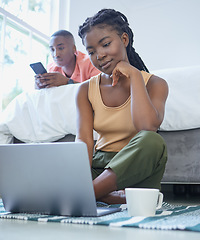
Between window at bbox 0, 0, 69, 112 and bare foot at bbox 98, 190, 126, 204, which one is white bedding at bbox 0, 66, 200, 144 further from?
window at bbox 0, 0, 69, 112

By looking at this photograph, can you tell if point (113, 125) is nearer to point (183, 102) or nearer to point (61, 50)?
point (183, 102)

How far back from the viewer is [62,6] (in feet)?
12.5

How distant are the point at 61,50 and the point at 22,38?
41.2 inches

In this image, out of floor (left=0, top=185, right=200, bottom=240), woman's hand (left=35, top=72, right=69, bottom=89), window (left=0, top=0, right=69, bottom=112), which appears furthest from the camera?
window (left=0, top=0, right=69, bottom=112)

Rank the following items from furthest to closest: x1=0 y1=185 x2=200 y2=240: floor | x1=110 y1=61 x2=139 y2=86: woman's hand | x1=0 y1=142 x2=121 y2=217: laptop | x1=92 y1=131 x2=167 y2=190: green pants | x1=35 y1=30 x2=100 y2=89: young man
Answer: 1. x1=35 y1=30 x2=100 y2=89: young man
2. x1=110 y1=61 x2=139 y2=86: woman's hand
3. x1=92 y1=131 x2=167 y2=190: green pants
4. x1=0 y1=142 x2=121 y2=217: laptop
5. x1=0 y1=185 x2=200 y2=240: floor

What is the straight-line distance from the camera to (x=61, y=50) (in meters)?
2.41

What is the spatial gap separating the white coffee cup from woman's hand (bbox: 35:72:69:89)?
1.23 metres

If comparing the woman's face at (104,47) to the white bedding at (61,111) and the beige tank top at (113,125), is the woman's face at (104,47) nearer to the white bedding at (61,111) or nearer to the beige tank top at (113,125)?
the beige tank top at (113,125)

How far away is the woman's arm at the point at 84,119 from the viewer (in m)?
1.33

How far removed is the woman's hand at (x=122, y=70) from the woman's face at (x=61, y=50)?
3.78 feet

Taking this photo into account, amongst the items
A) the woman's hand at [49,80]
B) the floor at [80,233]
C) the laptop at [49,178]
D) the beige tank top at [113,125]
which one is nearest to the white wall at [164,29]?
the woman's hand at [49,80]

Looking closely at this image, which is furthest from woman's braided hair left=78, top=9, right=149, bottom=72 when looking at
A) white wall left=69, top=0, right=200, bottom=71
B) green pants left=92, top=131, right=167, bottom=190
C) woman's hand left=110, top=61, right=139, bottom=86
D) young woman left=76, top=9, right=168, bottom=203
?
white wall left=69, top=0, right=200, bottom=71

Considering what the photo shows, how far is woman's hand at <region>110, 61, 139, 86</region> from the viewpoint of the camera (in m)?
1.26

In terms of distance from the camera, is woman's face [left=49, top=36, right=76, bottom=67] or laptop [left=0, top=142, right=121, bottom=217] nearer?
laptop [left=0, top=142, right=121, bottom=217]
